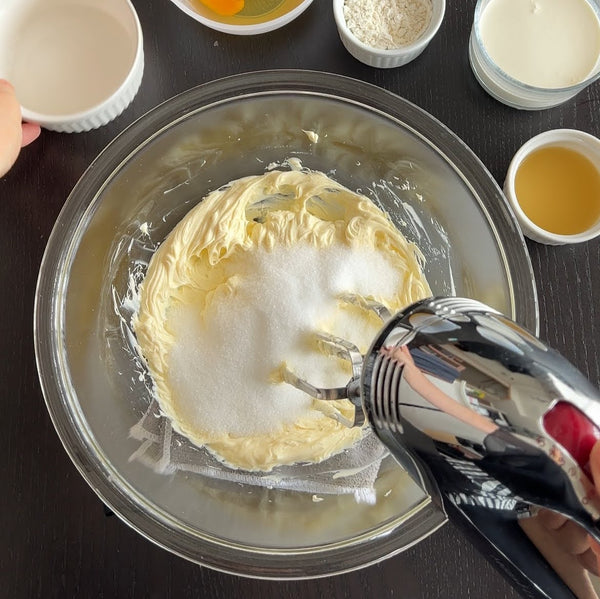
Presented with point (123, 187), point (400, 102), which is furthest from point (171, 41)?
point (400, 102)

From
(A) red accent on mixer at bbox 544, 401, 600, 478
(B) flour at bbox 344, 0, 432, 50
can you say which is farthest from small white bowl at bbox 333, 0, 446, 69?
(A) red accent on mixer at bbox 544, 401, 600, 478

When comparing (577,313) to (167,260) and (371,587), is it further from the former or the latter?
(167,260)

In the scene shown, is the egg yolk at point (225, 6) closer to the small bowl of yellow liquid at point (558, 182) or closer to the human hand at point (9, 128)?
the human hand at point (9, 128)

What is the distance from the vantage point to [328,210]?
895mm

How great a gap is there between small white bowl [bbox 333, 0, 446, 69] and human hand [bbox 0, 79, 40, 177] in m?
0.44

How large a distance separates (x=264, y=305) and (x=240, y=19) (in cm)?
42

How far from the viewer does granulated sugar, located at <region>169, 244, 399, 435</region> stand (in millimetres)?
786

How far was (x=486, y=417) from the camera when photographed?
1.57 feet

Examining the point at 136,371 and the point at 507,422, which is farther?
the point at 136,371

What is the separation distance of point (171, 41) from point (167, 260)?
0.33 metres

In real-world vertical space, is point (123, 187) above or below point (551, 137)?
below

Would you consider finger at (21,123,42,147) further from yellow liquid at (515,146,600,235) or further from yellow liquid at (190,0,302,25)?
yellow liquid at (515,146,600,235)

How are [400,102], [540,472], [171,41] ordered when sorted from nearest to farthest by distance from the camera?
[540,472] < [400,102] < [171,41]

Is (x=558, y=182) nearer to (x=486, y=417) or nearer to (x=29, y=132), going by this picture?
(x=486, y=417)
